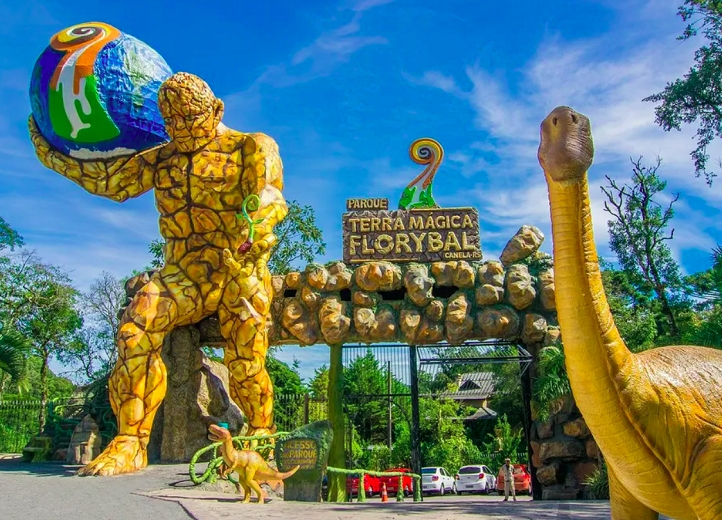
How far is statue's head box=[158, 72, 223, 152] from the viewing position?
937 cm

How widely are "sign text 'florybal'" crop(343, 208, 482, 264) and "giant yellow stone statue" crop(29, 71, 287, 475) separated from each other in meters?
2.06

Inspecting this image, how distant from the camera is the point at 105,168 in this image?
10.3 m

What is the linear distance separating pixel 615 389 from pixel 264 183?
24.9 ft

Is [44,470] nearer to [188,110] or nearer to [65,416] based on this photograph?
[65,416]

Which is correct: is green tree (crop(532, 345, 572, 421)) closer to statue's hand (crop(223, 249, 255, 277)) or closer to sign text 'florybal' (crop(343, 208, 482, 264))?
sign text 'florybal' (crop(343, 208, 482, 264))

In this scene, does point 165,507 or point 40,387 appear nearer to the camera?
point 165,507

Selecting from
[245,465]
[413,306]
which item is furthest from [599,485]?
[245,465]

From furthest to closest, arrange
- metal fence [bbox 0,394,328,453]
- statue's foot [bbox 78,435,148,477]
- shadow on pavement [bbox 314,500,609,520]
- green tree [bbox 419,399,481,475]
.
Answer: green tree [bbox 419,399,481,475], metal fence [bbox 0,394,328,453], statue's foot [bbox 78,435,148,477], shadow on pavement [bbox 314,500,609,520]

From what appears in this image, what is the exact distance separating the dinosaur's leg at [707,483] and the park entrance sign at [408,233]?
8.72 m

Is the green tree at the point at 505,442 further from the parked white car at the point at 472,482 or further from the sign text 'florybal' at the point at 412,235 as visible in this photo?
the sign text 'florybal' at the point at 412,235

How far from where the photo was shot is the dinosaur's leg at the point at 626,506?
3.42 metres

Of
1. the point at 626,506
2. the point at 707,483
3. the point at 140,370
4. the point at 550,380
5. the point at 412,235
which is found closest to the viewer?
the point at 707,483

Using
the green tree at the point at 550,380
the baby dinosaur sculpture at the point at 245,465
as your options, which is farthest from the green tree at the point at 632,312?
the baby dinosaur sculpture at the point at 245,465

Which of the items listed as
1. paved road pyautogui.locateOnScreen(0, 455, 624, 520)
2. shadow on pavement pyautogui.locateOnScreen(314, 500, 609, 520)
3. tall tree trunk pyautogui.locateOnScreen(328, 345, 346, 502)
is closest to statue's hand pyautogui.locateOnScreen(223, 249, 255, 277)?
tall tree trunk pyautogui.locateOnScreen(328, 345, 346, 502)
